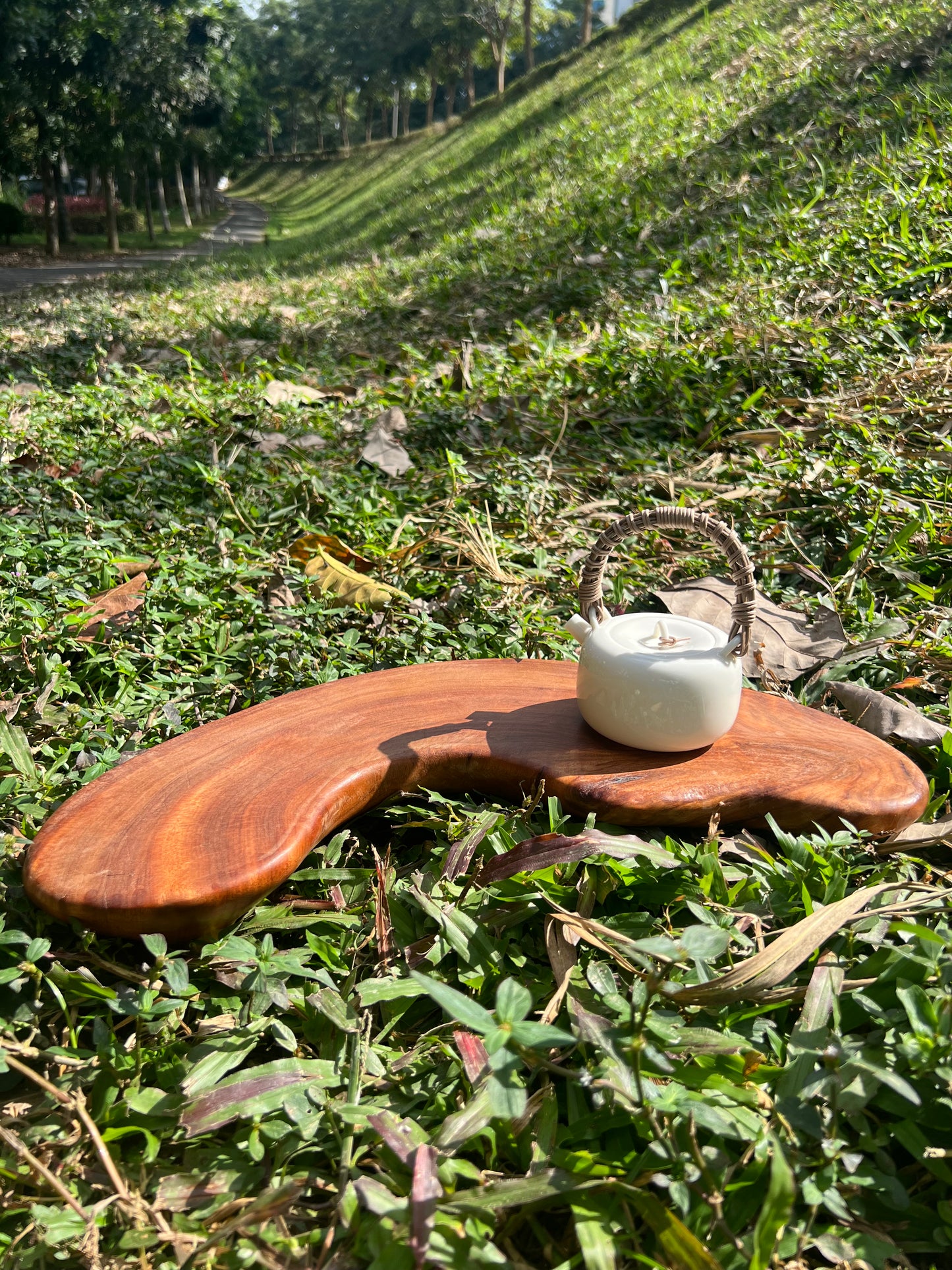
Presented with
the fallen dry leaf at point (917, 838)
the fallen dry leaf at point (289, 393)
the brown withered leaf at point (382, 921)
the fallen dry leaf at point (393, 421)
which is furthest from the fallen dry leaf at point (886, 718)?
the fallen dry leaf at point (289, 393)

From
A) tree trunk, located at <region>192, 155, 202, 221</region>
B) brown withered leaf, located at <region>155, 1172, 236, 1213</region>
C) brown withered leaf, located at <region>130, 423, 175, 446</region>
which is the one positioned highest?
tree trunk, located at <region>192, 155, 202, 221</region>

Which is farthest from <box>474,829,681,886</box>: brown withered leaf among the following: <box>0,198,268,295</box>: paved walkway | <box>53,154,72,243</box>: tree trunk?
<box>53,154,72,243</box>: tree trunk

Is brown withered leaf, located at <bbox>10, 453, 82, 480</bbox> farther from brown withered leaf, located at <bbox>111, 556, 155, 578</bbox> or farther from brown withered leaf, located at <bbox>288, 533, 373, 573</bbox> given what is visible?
brown withered leaf, located at <bbox>288, 533, 373, 573</bbox>

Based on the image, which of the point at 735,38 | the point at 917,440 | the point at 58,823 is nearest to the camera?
the point at 58,823

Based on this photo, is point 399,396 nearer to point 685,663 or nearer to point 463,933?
point 685,663

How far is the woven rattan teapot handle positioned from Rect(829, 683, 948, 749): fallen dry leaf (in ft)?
1.85

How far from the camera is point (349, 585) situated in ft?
8.54

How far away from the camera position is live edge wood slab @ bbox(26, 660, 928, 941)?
141cm

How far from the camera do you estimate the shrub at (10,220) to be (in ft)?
70.1

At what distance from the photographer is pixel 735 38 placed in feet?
31.2

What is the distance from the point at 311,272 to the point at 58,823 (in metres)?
9.23

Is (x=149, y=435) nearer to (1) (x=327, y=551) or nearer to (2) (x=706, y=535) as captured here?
(1) (x=327, y=551)

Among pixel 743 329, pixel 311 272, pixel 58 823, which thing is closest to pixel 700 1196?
pixel 58 823

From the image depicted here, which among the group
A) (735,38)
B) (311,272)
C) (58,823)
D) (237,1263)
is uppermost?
(735,38)
